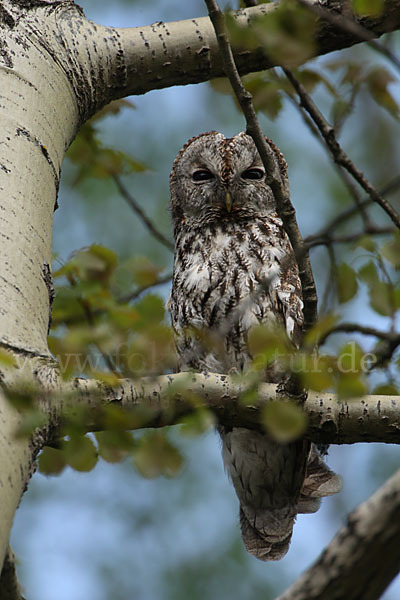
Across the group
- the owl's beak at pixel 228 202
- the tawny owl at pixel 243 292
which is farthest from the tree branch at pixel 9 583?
the owl's beak at pixel 228 202

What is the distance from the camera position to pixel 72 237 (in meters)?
6.64

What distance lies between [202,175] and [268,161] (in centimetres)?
171

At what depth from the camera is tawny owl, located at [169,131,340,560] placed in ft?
8.69

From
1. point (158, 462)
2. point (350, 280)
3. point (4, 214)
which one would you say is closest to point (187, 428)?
point (158, 462)

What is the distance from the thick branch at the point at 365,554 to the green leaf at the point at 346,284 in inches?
15.3

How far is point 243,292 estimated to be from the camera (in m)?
2.66

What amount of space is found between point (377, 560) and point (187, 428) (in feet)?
0.98

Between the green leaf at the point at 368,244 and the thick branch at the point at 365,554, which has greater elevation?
the green leaf at the point at 368,244

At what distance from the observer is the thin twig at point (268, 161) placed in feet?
4.76

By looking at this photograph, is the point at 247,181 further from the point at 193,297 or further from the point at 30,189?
the point at 30,189

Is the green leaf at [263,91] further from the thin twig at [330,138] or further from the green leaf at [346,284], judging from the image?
the green leaf at [346,284]

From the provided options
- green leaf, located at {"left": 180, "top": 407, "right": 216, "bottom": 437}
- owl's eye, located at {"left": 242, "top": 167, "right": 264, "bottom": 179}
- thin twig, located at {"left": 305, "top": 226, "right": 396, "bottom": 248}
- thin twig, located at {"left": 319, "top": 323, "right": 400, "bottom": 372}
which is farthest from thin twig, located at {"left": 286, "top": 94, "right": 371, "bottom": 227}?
green leaf, located at {"left": 180, "top": 407, "right": 216, "bottom": 437}

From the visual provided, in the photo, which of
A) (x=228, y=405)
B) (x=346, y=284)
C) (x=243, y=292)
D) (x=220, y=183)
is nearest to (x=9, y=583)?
(x=228, y=405)

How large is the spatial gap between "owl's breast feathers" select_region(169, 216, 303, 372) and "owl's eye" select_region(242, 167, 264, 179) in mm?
243
